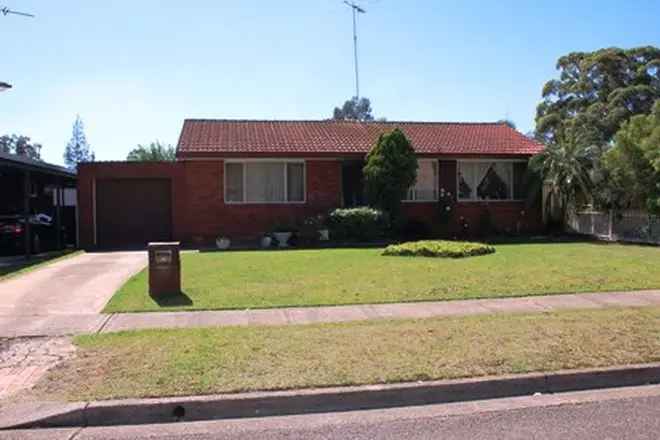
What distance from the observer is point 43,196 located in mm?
26156

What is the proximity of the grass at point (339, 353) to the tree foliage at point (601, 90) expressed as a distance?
3366 cm

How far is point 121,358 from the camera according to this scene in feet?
22.6

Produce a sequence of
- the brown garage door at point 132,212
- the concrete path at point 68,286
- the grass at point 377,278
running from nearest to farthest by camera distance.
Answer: the concrete path at point 68,286, the grass at point 377,278, the brown garage door at point 132,212

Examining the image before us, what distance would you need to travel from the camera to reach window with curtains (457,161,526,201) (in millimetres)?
24109

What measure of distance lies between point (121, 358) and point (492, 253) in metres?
12.0

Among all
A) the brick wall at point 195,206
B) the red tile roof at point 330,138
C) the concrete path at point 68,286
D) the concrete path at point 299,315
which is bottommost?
the concrete path at point 299,315

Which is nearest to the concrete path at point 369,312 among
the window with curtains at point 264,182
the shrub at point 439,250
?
the shrub at point 439,250

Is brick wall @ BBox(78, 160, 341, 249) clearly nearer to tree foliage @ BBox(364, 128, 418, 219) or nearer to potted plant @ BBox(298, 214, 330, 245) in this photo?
potted plant @ BBox(298, 214, 330, 245)

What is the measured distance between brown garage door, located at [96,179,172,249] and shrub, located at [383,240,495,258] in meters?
9.14

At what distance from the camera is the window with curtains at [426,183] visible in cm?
2356

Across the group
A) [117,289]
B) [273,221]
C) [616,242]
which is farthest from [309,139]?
[117,289]

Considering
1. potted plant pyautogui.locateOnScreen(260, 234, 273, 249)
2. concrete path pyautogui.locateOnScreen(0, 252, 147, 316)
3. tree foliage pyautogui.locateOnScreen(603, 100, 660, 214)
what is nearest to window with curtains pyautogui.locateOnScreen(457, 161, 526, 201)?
tree foliage pyautogui.locateOnScreen(603, 100, 660, 214)

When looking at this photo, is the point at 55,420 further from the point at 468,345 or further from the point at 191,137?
the point at 191,137

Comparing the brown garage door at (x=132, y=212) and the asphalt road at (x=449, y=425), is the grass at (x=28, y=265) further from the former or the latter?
the asphalt road at (x=449, y=425)
